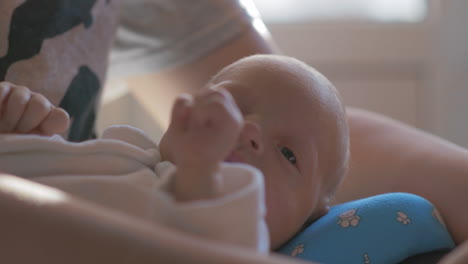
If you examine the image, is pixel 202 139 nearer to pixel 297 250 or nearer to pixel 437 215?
pixel 297 250

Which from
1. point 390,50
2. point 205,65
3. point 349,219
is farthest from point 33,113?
point 390,50

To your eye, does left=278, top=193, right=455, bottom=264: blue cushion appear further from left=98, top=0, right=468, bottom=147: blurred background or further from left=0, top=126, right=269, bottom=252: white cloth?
left=98, top=0, right=468, bottom=147: blurred background

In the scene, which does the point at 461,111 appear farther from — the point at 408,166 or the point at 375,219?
the point at 375,219

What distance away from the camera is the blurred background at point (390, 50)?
2283mm

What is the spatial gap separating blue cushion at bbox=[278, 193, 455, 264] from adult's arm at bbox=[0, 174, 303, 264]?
12.6 inches

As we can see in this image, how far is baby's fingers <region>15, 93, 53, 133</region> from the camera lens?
61 centimetres

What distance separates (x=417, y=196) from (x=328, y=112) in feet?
0.52

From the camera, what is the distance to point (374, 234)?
71cm

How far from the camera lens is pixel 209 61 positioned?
1.16 meters

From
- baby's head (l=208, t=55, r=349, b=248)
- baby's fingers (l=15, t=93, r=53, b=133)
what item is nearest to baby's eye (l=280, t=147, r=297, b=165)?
baby's head (l=208, t=55, r=349, b=248)

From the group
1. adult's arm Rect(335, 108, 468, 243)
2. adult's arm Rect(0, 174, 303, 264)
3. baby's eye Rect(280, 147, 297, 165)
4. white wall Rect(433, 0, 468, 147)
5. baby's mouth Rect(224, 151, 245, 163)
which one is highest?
adult's arm Rect(0, 174, 303, 264)

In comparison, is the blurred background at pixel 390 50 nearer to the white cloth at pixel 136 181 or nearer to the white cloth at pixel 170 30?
the white cloth at pixel 170 30

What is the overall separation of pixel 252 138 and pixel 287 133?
60mm

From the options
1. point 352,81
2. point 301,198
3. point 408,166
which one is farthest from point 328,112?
point 352,81
